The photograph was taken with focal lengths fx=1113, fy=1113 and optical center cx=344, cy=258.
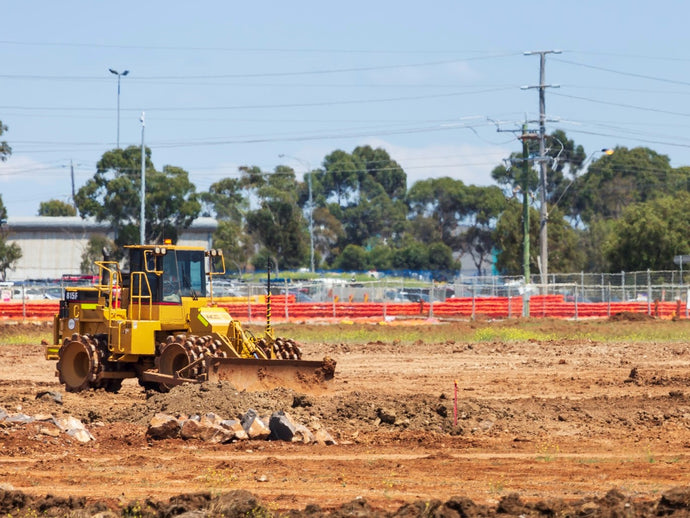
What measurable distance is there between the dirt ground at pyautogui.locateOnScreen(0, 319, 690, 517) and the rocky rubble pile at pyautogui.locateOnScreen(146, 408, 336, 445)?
7.8 inches

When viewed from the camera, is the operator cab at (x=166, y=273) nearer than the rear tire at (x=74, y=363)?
Yes

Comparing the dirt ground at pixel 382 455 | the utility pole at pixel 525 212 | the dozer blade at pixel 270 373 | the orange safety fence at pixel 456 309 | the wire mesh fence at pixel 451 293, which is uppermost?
the utility pole at pixel 525 212

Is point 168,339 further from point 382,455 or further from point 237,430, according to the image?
point 382,455

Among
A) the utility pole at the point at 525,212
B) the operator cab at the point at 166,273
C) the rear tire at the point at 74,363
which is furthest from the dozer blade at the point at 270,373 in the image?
the utility pole at the point at 525,212

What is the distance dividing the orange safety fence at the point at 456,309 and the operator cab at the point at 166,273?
93.0 feet

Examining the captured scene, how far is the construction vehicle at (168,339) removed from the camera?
19219 millimetres

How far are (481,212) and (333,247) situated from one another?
655 inches

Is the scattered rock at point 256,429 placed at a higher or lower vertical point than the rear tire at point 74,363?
lower

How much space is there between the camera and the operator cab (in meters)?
20.1

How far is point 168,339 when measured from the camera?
20031 mm

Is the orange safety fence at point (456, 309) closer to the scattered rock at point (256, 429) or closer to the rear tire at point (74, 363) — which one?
the rear tire at point (74, 363)

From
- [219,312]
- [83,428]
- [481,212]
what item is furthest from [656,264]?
[83,428]

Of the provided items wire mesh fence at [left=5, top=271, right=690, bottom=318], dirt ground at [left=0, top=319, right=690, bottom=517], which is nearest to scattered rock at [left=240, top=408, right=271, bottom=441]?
dirt ground at [left=0, top=319, right=690, bottom=517]

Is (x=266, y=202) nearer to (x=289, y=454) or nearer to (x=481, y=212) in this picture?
(x=481, y=212)
